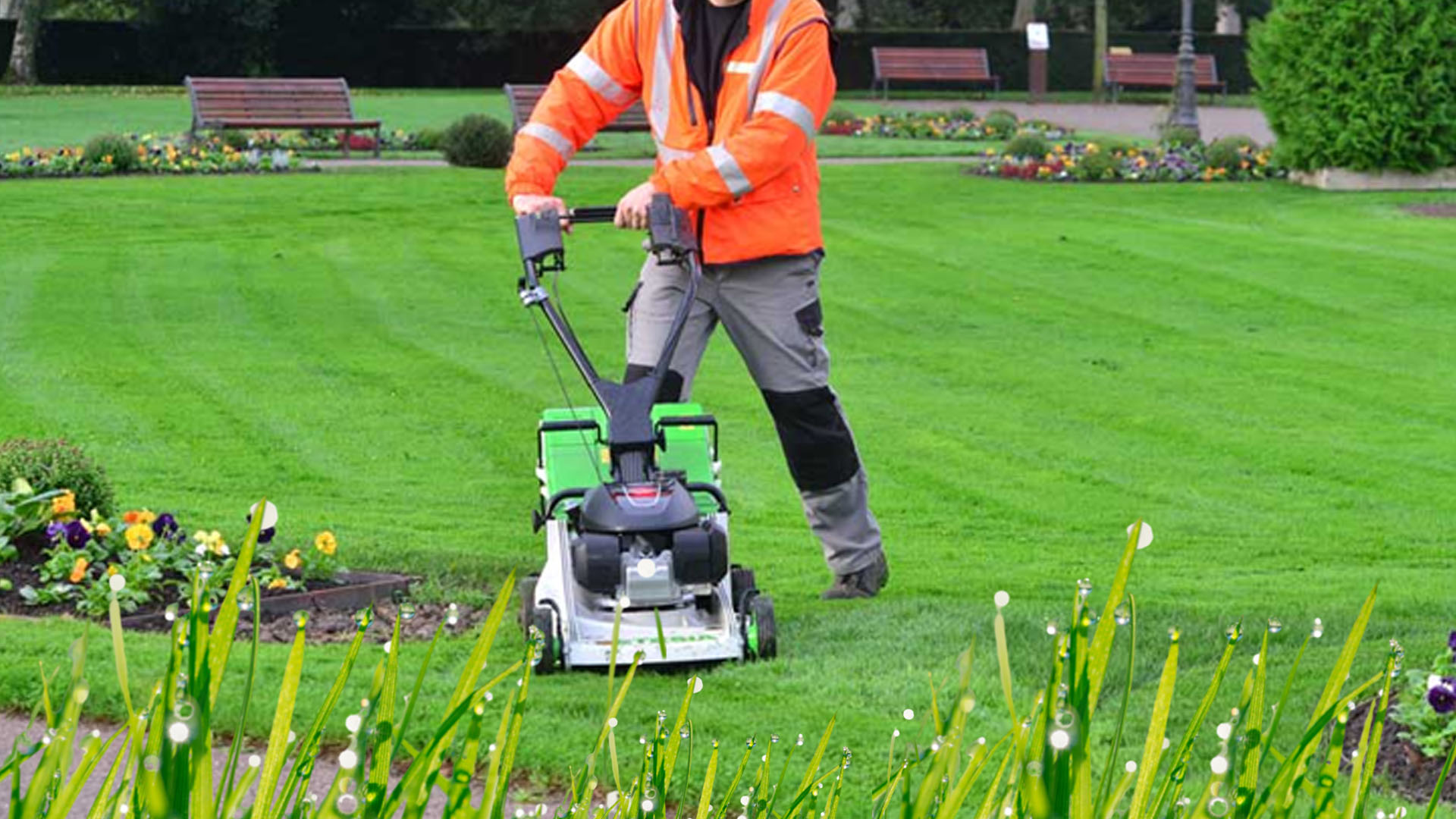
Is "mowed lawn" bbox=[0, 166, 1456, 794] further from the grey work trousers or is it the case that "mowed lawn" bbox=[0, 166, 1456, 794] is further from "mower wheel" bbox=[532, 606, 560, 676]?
the grey work trousers

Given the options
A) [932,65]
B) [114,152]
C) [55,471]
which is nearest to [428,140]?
[114,152]

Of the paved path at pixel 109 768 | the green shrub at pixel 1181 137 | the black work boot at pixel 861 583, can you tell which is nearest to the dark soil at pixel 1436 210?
the green shrub at pixel 1181 137

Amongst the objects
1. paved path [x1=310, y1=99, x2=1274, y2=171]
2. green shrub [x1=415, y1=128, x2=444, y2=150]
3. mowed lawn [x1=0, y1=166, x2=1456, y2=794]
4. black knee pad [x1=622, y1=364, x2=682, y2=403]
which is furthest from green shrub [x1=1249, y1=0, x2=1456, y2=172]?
black knee pad [x1=622, y1=364, x2=682, y2=403]

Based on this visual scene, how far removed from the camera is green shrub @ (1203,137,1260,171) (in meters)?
25.0

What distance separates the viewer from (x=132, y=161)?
23.7 metres

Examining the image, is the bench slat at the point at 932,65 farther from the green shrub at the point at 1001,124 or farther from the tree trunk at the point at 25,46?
the tree trunk at the point at 25,46

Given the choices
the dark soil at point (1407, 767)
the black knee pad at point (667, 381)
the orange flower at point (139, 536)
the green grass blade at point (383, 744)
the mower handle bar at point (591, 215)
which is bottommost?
the dark soil at point (1407, 767)

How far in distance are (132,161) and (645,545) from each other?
63.1 ft

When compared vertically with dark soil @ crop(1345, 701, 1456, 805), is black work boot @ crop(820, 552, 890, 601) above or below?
below

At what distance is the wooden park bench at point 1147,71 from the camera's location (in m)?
45.8

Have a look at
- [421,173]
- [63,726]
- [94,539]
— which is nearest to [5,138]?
[421,173]

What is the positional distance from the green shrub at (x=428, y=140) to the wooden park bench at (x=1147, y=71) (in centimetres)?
1961

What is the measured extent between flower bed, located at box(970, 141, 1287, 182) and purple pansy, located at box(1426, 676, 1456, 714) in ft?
66.3

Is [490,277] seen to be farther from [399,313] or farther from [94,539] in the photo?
[94,539]
